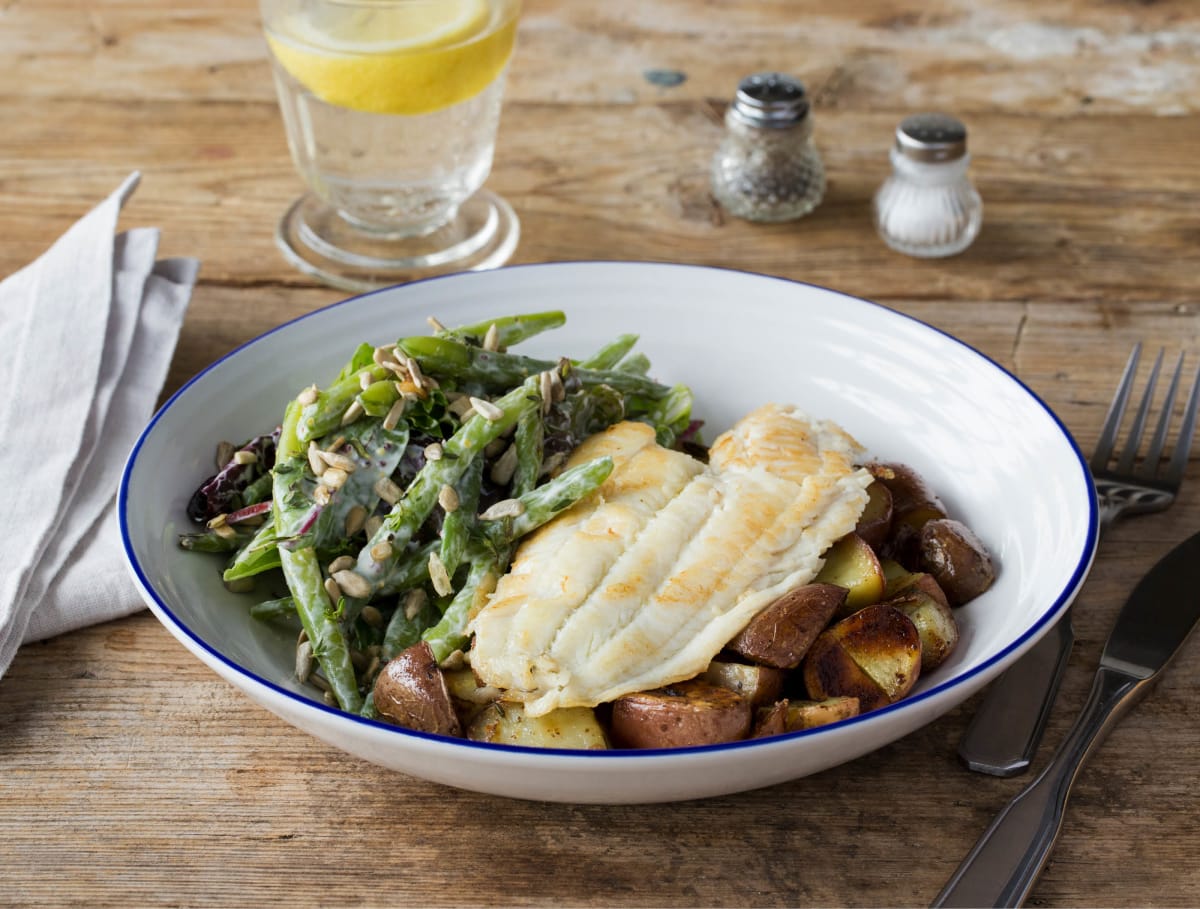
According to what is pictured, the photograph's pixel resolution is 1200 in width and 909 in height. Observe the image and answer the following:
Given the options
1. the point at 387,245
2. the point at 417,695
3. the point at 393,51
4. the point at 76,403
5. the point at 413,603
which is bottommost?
the point at 387,245

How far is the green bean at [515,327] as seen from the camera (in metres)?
2.87

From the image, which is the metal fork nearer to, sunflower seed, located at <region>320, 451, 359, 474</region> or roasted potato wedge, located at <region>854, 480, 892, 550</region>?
roasted potato wedge, located at <region>854, 480, 892, 550</region>

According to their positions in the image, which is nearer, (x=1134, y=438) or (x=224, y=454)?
(x=224, y=454)

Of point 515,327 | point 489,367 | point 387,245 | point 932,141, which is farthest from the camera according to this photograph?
point 387,245

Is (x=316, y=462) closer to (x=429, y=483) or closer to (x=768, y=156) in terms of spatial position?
(x=429, y=483)

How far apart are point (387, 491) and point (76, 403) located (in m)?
1.12

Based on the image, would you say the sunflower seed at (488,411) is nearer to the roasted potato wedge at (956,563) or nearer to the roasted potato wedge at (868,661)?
the roasted potato wedge at (868,661)

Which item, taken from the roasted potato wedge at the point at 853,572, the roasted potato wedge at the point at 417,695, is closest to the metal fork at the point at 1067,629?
the roasted potato wedge at the point at 853,572

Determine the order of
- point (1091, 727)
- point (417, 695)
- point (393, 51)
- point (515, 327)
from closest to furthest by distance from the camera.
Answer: point (417, 695) < point (1091, 727) < point (515, 327) < point (393, 51)

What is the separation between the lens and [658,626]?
225 cm

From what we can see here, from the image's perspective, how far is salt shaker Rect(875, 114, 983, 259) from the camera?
4.02m

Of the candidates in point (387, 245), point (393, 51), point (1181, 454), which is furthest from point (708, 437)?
point (387, 245)

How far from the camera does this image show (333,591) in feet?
8.02

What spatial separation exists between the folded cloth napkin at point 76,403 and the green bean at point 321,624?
52cm
